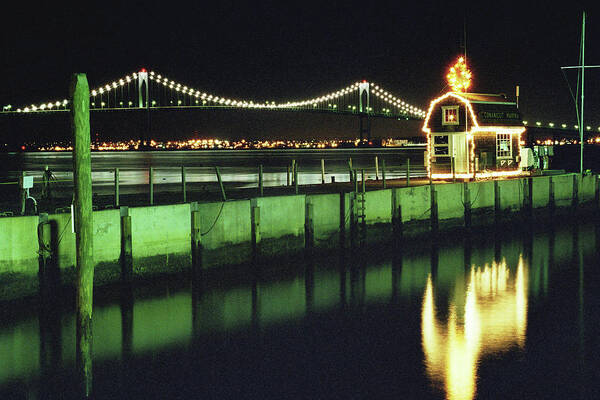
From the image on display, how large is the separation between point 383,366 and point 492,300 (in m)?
6.67

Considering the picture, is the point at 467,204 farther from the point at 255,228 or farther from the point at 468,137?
the point at 255,228

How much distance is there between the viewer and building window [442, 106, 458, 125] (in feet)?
117

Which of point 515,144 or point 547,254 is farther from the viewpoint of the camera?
point 515,144

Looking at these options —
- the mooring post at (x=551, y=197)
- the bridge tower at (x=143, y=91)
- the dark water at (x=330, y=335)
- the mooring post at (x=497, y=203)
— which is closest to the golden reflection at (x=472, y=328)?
the dark water at (x=330, y=335)

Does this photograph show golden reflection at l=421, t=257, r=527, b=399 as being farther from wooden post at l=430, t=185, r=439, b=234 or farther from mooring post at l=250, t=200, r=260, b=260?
mooring post at l=250, t=200, r=260, b=260

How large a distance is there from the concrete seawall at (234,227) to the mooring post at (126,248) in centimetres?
2

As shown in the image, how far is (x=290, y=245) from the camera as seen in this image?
2216cm

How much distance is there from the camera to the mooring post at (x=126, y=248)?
715 inches

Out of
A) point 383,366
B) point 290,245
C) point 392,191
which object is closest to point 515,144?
point 392,191

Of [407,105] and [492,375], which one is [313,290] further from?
[407,105]

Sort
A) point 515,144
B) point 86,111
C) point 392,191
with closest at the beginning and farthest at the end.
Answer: point 86,111
point 392,191
point 515,144

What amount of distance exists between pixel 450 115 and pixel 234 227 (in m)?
17.5

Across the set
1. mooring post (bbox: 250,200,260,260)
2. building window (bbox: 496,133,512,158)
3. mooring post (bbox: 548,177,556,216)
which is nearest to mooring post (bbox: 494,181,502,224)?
mooring post (bbox: 548,177,556,216)

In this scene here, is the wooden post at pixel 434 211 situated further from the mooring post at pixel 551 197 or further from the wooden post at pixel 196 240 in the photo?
the wooden post at pixel 196 240
